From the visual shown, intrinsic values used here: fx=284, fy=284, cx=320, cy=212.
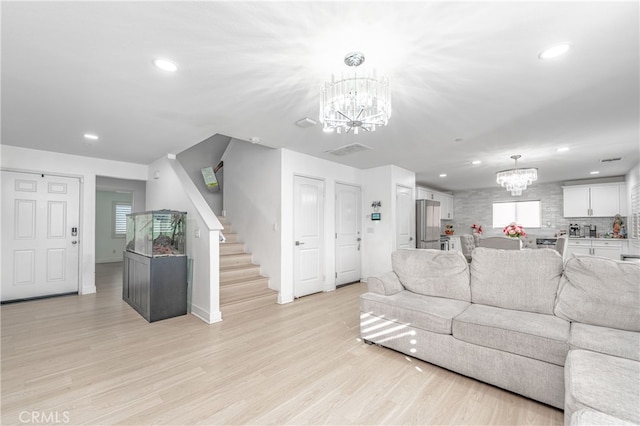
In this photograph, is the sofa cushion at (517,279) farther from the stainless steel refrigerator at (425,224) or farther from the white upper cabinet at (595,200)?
the white upper cabinet at (595,200)

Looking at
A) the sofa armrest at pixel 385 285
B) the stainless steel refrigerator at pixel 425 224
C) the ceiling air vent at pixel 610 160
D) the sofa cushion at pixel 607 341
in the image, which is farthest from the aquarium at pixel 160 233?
the ceiling air vent at pixel 610 160

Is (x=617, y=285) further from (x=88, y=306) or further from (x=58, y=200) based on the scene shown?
(x=58, y=200)

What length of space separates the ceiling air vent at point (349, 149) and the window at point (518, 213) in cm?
623

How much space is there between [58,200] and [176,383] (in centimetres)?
445

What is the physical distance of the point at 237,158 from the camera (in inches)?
217

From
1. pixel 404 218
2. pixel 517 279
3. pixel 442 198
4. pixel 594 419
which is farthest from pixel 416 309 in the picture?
pixel 442 198

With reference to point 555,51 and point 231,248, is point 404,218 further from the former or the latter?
point 555,51

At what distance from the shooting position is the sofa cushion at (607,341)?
5.71 feet

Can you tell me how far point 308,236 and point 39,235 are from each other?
439 cm

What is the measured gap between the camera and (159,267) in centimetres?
369

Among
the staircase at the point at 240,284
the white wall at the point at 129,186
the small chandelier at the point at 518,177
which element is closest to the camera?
the staircase at the point at 240,284

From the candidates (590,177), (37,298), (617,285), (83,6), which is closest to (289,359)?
(617,285)

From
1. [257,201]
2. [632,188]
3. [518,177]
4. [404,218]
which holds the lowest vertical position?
[404,218]

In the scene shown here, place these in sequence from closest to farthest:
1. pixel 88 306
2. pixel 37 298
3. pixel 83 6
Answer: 1. pixel 83 6
2. pixel 88 306
3. pixel 37 298
